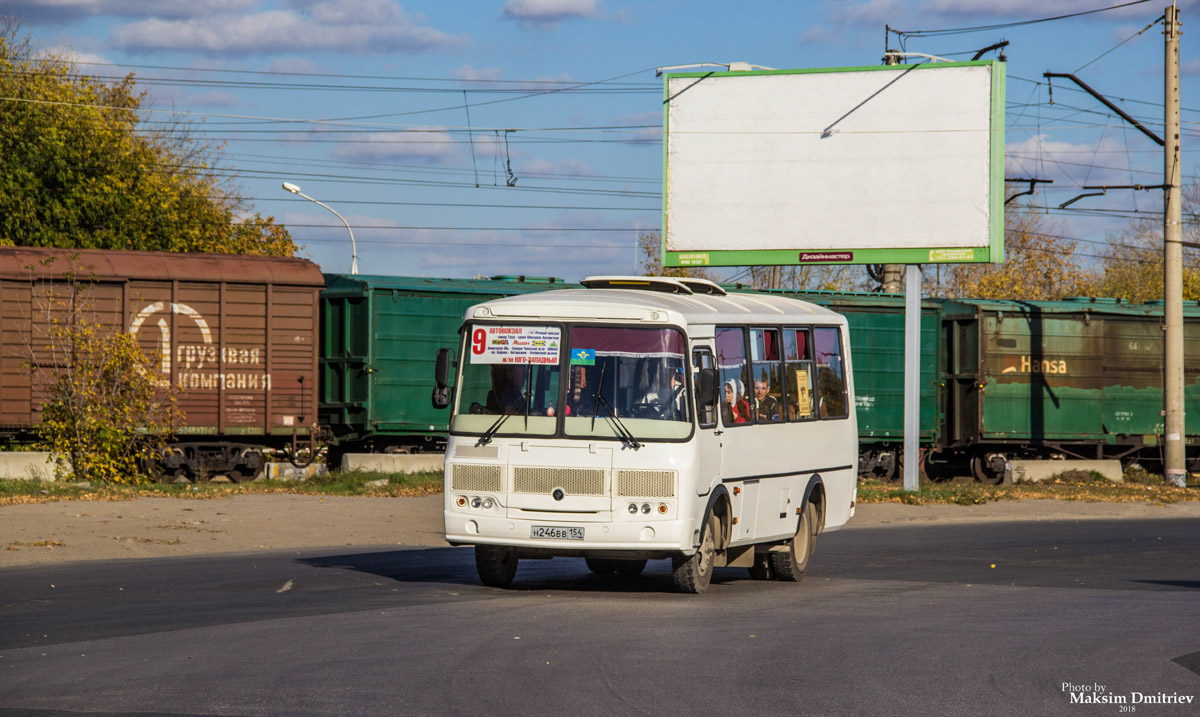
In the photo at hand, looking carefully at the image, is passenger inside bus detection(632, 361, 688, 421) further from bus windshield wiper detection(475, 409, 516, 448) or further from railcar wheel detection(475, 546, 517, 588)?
railcar wheel detection(475, 546, 517, 588)

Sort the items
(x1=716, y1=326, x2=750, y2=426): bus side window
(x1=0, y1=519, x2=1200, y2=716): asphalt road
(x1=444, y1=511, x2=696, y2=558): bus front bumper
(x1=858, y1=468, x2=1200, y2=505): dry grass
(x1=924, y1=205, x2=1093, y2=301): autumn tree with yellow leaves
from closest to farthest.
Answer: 1. (x1=0, y1=519, x2=1200, y2=716): asphalt road
2. (x1=444, y1=511, x2=696, y2=558): bus front bumper
3. (x1=716, y1=326, x2=750, y2=426): bus side window
4. (x1=858, y1=468, x2=1200, y2=505): dry grass
5. (x1=924, y1=205, x2=1093, y2=301): autumn tree with yellow leaves

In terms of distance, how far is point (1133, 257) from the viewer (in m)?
82.0

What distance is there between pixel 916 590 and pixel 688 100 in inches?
596

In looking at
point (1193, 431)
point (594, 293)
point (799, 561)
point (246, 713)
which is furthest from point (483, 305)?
point (1193, 431)

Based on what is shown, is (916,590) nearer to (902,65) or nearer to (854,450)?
(854,450)

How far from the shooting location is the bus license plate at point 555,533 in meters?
12.0

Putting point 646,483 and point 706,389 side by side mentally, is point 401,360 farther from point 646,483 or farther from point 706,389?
point 646,483

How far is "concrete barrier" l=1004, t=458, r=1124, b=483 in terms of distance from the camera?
100ft

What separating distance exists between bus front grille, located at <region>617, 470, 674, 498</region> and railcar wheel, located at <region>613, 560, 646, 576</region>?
8.60 feet

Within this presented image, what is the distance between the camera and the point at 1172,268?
2894cm

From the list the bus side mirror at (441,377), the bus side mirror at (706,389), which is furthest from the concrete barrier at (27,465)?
the bus side mirror at (706,389)

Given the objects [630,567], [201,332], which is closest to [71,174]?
[201,332]

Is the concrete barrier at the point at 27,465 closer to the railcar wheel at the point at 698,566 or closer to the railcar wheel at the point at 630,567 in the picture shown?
the railcar wheel at the point at 630,567

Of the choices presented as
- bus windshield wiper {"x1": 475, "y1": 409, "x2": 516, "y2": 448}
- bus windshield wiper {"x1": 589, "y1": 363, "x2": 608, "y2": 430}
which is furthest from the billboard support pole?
bus windshield wiper {"x1": 475, "y1": 409, "x2": 516, "y2": 448}
